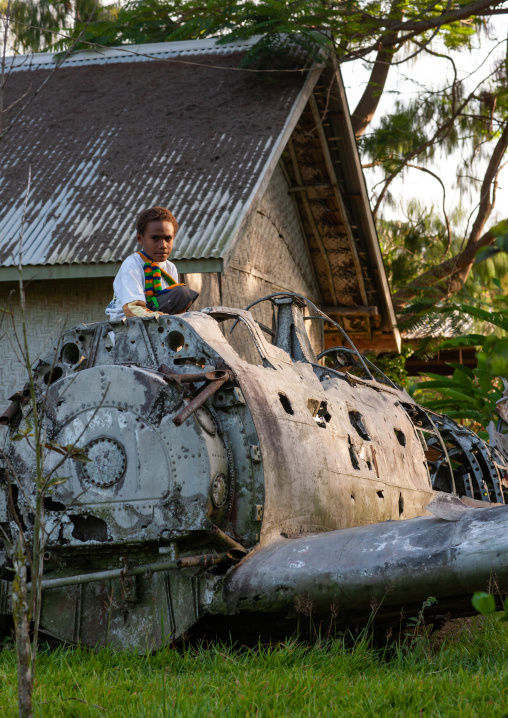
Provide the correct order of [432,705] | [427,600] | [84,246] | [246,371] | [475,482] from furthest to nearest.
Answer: [475,482], [84,246], [246,371], [427,600], [432,705]

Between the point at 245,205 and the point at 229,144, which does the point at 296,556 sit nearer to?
the point at 245,205

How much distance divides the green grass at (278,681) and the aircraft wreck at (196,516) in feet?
0.78

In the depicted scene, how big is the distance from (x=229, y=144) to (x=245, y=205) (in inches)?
67.8

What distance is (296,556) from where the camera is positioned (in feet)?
16.4

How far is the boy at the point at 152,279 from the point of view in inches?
239

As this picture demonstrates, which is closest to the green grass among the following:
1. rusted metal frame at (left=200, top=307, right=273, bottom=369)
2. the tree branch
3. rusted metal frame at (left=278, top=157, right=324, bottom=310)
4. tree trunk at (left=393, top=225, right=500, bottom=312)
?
rusted metal frame at (left=200, top=307, right=273, bottom=369)

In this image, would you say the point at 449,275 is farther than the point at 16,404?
Yes

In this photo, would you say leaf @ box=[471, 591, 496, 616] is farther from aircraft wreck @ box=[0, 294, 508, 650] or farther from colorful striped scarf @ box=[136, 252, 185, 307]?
colorful striped scarf @ box=[136, 252, 185, 307]

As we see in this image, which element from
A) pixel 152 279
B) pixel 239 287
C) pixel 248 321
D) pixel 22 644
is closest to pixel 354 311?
pixel 239 287

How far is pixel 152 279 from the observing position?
6.27m

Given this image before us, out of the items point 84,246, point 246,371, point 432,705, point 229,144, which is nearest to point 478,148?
point 229,144

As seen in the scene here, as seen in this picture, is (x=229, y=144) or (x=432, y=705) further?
(x=229, y=144)

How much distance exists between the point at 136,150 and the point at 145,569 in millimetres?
7722

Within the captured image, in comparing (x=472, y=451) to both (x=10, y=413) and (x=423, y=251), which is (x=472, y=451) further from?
(x=423, y=251)
